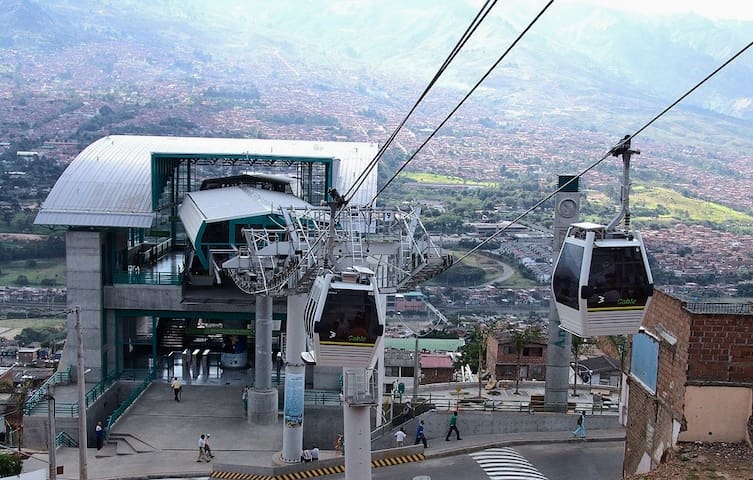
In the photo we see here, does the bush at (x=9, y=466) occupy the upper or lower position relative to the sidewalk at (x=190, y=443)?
upper

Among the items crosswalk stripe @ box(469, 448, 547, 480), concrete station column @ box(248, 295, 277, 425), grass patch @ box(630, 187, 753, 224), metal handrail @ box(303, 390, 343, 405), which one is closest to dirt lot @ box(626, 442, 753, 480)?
crosswalk stripe @ box(469, 448, 547, 480)

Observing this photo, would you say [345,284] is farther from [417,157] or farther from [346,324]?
[417,157]

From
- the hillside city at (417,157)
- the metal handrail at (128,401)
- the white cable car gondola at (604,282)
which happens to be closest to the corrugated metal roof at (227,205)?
the metal handrail at (128,401)

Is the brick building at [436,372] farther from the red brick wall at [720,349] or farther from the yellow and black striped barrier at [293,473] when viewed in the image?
the red brick wall at [720,349]

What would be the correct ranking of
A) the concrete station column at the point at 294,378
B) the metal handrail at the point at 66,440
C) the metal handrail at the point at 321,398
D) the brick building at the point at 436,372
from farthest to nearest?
1. the brick building at the point at 436,372
2. the metal handrail at the point at 321,398
3. the metal handrail at the point at 66,440
4. the concrete station column at the point at 294,378

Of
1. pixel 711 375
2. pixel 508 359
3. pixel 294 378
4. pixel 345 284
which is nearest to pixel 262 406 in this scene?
pixel 294 378

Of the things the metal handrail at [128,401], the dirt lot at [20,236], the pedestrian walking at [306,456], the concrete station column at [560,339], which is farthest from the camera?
the dirt lot at [20,236]

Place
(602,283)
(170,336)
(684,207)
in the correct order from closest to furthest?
(602,283)
(170,336)
(684,207)
